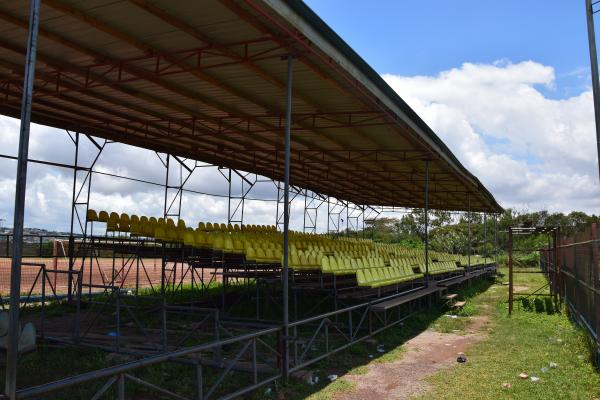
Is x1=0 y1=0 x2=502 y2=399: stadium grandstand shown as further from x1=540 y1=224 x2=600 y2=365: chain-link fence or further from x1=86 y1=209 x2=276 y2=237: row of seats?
x1=540 y1=224 x2=600 y2=365: chain-link fence

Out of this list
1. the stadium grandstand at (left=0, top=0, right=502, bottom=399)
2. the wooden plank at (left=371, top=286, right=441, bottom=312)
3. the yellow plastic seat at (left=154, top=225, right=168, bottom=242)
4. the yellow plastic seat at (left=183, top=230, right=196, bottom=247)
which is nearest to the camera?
the stadium grandstand at (left=0, top=0, right=502, bottom=399)

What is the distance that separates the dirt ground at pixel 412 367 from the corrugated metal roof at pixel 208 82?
4738 millimetres

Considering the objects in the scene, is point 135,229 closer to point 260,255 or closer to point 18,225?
point 260,255

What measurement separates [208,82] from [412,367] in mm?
6615

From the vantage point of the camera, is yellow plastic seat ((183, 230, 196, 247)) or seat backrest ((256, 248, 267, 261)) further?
yellow plastic seat ((183, 230, 196, 247))

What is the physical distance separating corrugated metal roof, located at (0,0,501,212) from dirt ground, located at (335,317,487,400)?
4.74m

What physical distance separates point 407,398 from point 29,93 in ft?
18.8

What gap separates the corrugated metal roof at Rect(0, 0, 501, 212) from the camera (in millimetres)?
7277

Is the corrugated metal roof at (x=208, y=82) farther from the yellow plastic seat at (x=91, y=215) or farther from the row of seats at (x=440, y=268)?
the row of seats at (x=440, y=268)

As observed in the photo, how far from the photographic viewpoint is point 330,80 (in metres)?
8.72

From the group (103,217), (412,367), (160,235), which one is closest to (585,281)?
(412,367)

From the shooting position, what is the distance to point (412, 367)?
8539 mm

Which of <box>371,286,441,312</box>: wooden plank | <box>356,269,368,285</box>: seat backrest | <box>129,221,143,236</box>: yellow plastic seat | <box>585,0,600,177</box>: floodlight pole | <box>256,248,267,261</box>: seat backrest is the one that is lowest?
<box>371,286,441,312</box>: wooden plank

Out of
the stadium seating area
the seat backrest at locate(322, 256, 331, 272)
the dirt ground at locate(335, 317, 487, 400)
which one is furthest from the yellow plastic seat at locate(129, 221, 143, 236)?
the dirt ground at locate(335, 317, 487, 400)
